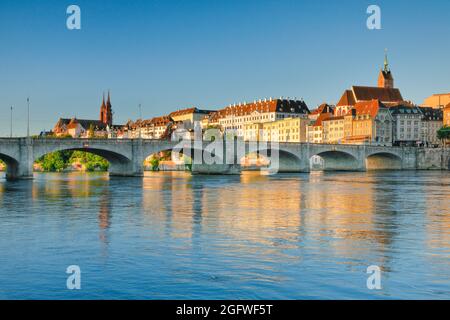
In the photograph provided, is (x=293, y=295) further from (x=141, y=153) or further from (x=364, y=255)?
(x=141, y=153)

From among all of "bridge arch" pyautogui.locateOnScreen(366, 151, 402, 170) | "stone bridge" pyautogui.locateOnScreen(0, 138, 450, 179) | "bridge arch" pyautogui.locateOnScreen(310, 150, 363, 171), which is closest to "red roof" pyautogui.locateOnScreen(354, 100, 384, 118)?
"bridge arch" pyautogui.locateOnScreen(366, 151, 402, 170)

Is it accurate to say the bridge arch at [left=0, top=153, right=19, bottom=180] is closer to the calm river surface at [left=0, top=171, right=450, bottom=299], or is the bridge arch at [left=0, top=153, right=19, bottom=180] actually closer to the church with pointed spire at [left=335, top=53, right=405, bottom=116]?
the calm river surface at [left=0, top=171, right=450, bottom=299]

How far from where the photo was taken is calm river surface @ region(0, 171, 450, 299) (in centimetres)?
1215

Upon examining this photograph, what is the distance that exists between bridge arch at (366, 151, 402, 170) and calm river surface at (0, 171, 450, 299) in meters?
91.2

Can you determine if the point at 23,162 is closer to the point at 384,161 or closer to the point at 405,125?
the point at 384,161

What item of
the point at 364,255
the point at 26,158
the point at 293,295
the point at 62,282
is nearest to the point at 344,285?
the point at 293,295

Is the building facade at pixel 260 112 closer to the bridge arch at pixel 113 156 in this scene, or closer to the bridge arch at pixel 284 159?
the bridge arch at pixel 284 159

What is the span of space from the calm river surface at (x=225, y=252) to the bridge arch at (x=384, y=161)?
91.2m

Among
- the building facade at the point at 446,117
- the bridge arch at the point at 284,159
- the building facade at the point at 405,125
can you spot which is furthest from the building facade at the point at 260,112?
the bridge arch at the point at 284,159

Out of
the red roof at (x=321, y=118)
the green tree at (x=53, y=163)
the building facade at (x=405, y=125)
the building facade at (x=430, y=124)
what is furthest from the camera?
the red roof at (x=321, y=118)

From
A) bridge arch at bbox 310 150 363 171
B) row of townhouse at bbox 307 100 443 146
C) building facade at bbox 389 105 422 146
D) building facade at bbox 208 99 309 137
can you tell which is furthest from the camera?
building facade at bbox 208 99 309 137

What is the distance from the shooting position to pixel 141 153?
73375mm

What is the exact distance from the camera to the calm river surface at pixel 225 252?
1215 centimetres
